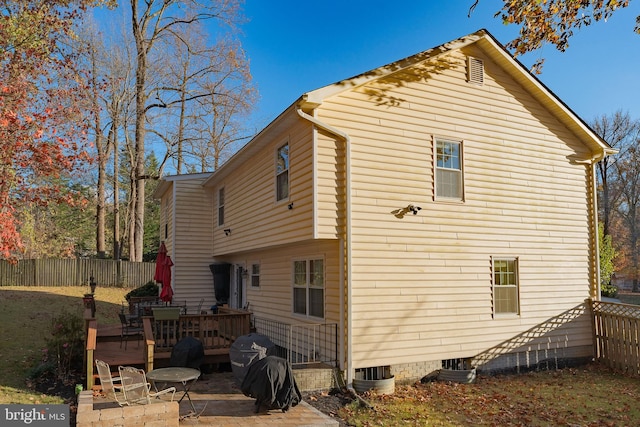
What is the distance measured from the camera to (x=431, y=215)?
10492 millimetres

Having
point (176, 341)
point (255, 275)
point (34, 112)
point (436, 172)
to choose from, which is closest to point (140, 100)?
point (255, 275)

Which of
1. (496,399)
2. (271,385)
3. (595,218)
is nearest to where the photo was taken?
(271,385)

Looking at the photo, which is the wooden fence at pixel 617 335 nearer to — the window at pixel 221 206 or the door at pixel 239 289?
the door at pixel 239 289

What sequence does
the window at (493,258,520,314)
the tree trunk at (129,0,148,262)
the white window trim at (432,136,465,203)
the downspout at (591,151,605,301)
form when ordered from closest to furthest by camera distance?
the white window trim at (432,136,465,203), the window at (493,258,520,314), the downspout at (591,151,605,301), the tree trunk at (129,0,148,262)

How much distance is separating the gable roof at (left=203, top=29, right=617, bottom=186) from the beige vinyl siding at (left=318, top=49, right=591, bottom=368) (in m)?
0.20

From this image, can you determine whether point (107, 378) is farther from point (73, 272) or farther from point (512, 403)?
point (73, 272)

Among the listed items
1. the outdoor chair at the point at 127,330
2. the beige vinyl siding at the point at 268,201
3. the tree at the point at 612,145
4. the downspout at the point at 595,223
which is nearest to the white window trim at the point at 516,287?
the downspout at the point at 595,223

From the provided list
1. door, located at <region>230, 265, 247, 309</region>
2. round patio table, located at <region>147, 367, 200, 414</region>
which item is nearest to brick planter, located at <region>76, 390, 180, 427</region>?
round patio table, located at <region>147, 367, 200, 414</region>

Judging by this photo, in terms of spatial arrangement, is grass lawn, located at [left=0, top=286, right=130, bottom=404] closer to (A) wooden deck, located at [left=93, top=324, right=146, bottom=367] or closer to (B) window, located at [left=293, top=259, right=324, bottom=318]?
(A) wooden deck, located at [left=93, top=324, right=146, bottom=367]

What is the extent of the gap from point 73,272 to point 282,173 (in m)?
19.9

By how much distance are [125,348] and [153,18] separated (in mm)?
22501

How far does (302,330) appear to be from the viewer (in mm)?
10914

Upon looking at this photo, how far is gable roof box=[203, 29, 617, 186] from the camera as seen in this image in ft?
31.2

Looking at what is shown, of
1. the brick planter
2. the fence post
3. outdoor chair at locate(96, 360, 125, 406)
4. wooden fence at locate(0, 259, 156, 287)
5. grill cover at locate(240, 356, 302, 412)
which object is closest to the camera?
the brick planter
